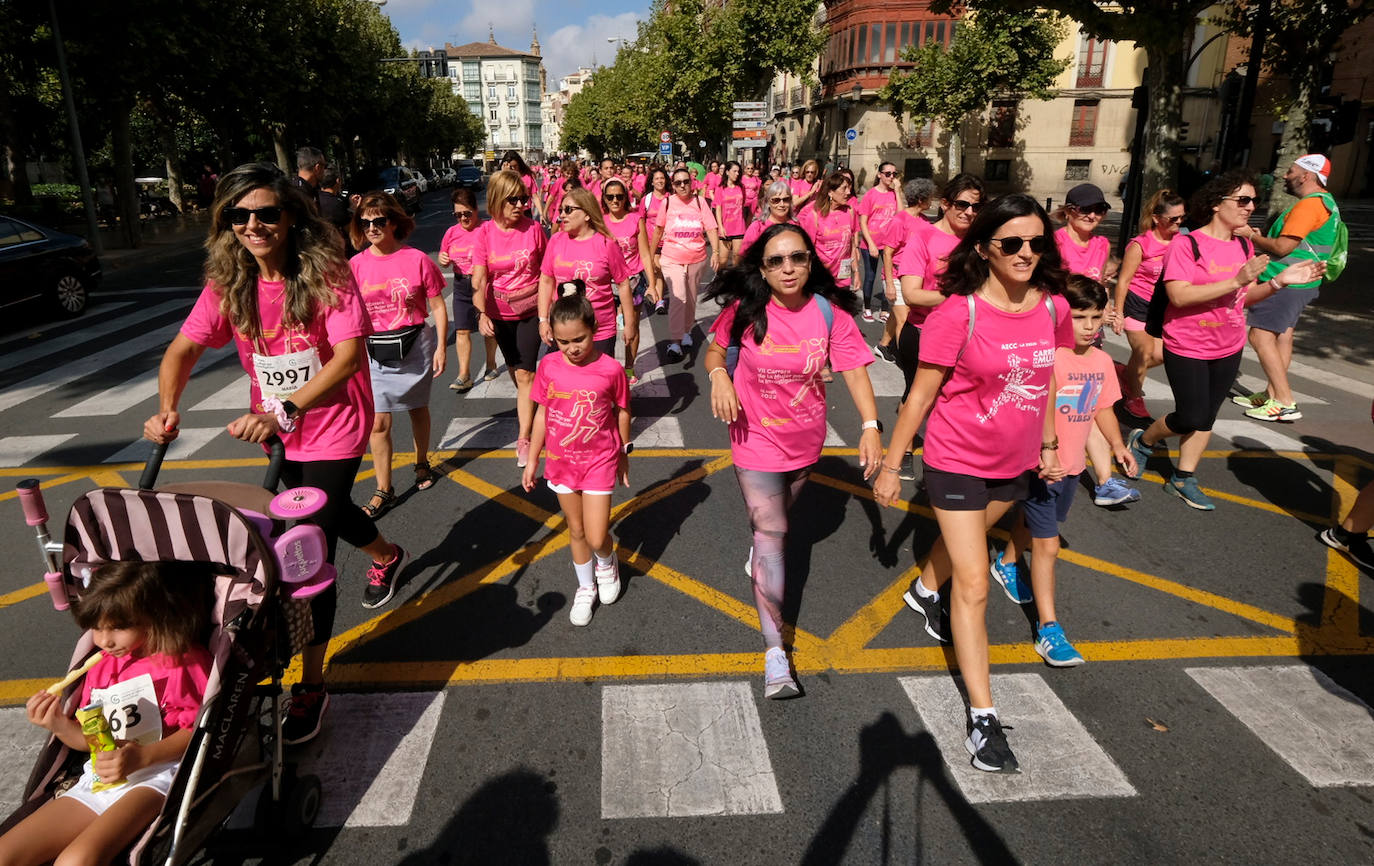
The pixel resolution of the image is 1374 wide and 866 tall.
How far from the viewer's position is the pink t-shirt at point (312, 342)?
3121 mm

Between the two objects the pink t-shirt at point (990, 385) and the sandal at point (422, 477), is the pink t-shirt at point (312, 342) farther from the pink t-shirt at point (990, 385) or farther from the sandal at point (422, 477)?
the sandal at point (422, 477)

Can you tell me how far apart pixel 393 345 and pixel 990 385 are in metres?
3.70

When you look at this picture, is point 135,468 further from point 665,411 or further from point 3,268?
point 3,268

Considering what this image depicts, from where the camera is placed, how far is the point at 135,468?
617 cm

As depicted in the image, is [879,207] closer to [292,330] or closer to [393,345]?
[393,345]

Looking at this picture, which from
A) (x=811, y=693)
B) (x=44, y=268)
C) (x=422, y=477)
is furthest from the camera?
(x=44, y=268)

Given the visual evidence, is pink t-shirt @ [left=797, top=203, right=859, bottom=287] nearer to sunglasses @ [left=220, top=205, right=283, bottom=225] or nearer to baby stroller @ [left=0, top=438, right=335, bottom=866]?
sunglasses @ [left=220, top=205, right=283, bottom=225]

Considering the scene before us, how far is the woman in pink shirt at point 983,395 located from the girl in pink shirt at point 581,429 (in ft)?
4.39

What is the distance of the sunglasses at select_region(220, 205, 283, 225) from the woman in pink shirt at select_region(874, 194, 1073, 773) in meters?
2.39

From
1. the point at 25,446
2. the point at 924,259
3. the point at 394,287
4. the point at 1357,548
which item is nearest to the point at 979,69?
the point at 924,259

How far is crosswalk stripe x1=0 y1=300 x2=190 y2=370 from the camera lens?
9594mm

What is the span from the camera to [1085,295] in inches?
144

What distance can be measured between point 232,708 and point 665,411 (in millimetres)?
5428

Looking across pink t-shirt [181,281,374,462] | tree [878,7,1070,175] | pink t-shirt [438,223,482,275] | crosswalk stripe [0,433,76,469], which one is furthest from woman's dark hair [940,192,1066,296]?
tree [878,7,1070,175]
